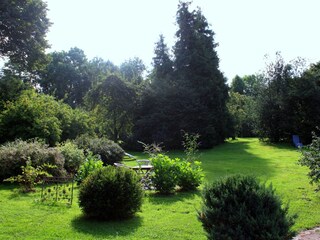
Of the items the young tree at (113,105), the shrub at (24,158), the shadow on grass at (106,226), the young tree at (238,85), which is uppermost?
the young tree at (238,85)

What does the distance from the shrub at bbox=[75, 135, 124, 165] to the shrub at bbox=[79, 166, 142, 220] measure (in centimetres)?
900

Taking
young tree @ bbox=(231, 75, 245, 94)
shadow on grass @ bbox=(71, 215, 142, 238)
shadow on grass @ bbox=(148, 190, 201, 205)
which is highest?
young tree @ bbox=(231, 75, 245, 94)

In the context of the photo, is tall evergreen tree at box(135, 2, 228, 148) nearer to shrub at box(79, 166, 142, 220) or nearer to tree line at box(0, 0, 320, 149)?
tree line at box(0, 0, 320, 149)

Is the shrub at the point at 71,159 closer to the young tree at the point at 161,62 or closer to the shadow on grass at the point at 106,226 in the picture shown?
the shadow on grass at the point at 106,226

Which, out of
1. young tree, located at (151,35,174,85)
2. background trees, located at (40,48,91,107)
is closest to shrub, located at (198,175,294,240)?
young tree, located at (151,35,174,85)

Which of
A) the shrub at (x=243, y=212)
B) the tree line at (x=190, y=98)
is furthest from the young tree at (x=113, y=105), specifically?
the shrub at (x=243, y=212)

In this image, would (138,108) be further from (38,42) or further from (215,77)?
(38,42)

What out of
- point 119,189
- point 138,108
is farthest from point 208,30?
point 119,189

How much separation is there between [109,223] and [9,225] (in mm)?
1914

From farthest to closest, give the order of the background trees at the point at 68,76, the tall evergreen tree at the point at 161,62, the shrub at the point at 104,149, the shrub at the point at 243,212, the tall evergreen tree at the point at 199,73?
the background trees at the point at 68,76
the tall evergreen tree at the point at 161,62
the tall evergreen tree at the point at 199,73
the shrub at the point at 104,149
the shrub at the point at 243,212

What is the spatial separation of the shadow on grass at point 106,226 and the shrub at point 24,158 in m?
4.91

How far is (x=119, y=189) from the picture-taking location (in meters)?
6.94

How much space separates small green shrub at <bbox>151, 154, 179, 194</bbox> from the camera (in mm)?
9734

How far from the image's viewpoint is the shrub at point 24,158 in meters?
11.2
